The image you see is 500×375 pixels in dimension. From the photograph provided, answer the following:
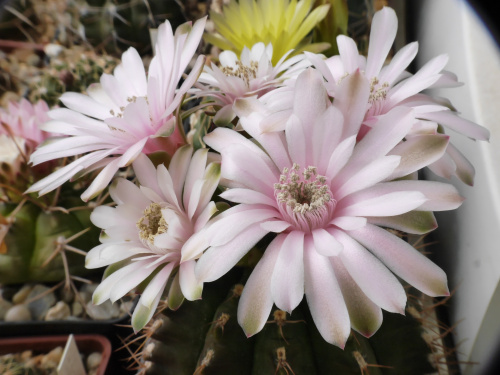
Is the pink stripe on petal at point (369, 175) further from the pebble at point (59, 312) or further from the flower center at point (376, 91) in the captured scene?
the pebble at point (59, 312)

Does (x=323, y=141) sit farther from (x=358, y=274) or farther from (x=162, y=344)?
(x=162, y=344)

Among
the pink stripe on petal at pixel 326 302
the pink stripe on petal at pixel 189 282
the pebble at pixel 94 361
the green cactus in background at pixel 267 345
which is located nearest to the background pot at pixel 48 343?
the pebble at pixel 94 361

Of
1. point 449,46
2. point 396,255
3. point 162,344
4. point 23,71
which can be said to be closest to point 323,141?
point 396,255

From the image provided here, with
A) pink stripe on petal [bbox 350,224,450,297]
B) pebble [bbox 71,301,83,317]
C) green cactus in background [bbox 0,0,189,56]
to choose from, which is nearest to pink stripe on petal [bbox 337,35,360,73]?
pink stripe on petal [bbox 350,224,450,297]

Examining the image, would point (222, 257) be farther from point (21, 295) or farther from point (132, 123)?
point (21, 295)

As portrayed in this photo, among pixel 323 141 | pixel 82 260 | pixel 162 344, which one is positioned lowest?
pixel 82 260
